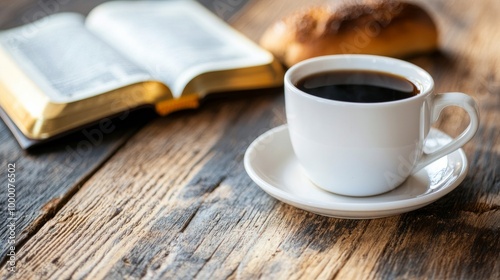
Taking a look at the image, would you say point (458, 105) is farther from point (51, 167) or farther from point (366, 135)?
point (51, 167)

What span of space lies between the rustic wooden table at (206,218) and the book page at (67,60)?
0.08m

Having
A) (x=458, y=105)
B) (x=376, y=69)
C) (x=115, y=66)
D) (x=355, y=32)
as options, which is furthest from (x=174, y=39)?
(x=458, y=105)

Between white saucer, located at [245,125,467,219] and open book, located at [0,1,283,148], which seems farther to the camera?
open book, located at [0,1,283,148]

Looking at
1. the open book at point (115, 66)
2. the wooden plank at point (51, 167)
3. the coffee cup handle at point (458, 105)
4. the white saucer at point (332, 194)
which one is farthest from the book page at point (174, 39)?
the coffee cup handle at point (458, 105)

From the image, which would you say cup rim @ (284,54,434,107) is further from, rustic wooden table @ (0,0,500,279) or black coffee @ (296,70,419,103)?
rustic wooden table @ (0,0,500,279)

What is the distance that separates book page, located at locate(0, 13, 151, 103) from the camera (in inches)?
42.2

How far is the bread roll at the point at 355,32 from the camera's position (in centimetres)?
125

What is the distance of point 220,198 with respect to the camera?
0.87m

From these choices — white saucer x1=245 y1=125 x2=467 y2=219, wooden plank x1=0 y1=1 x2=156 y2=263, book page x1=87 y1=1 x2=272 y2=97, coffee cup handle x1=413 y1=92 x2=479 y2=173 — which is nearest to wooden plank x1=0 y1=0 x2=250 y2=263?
wooden plank x1=0 y1=1 x2=156 y2=263

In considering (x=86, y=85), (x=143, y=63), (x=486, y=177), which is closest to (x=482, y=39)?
(x=486, y=177)

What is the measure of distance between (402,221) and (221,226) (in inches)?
8.7

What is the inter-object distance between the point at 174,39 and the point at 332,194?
0.57 m

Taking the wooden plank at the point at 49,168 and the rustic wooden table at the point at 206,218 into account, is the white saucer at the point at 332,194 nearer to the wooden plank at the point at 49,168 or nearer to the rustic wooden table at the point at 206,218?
the rustic wooden table at the point at 206,218

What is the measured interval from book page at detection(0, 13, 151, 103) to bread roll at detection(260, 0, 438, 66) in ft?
1.01
